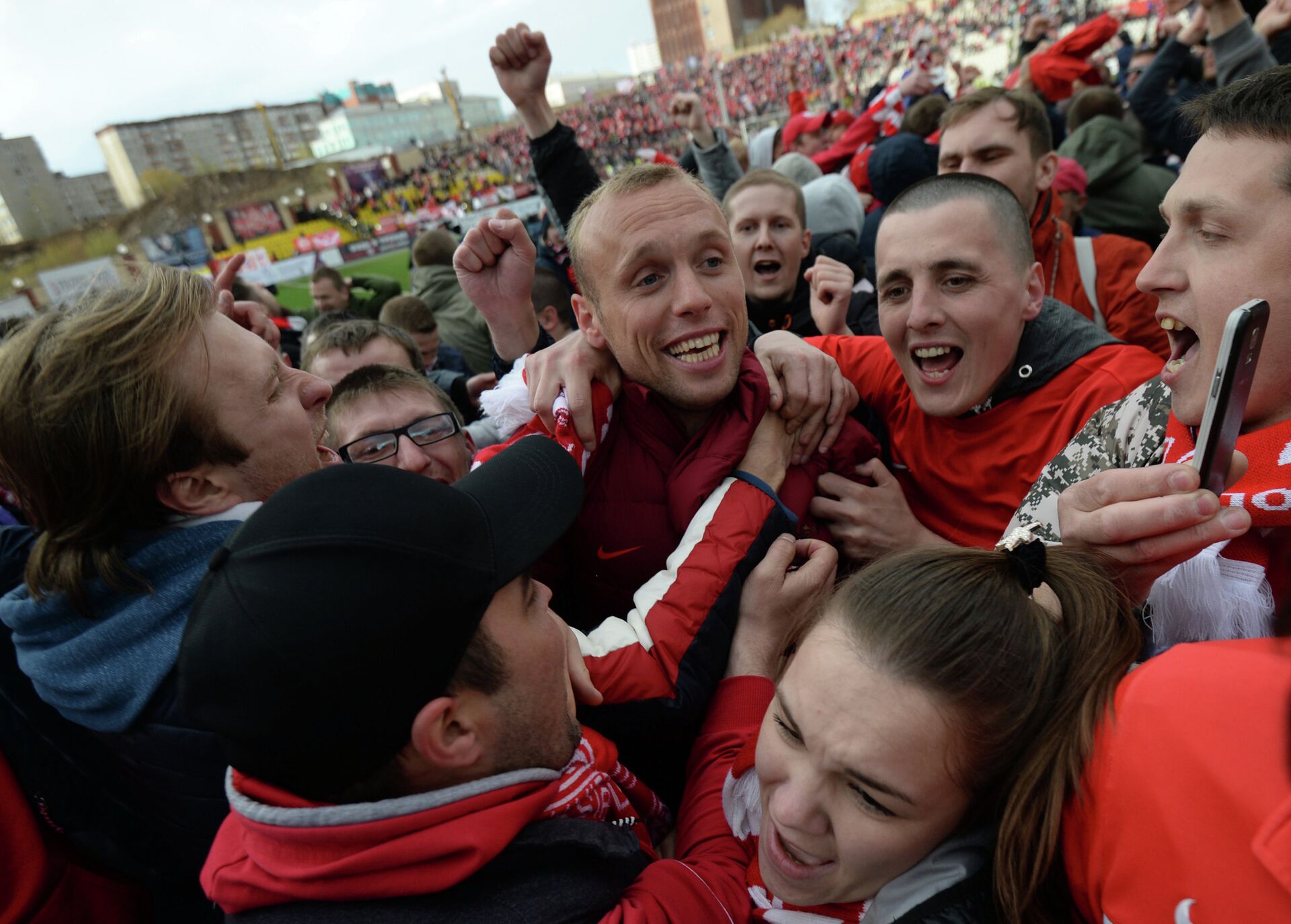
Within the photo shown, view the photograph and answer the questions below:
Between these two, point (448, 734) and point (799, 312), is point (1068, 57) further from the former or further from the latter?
point (448, 734)

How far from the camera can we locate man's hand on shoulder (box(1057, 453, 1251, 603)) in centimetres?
108

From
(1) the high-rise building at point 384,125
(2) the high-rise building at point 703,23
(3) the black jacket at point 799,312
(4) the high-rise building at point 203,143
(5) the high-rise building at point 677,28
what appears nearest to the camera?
(3) the black jacket at point 799,312

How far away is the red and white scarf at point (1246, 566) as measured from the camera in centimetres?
115

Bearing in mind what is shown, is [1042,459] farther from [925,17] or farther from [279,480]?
[925,17]

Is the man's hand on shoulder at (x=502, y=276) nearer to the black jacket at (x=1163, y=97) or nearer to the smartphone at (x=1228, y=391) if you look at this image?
the smartphone at (x=1228, y=391)

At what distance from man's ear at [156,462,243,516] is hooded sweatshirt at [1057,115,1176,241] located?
5425 millimetres

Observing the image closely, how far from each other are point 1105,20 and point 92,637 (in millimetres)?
6972

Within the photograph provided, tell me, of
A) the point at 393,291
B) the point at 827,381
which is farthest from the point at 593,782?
the point at 393,291

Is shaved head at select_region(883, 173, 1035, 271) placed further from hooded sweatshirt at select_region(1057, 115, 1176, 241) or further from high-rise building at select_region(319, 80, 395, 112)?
high-rise building at select_region(319, 80, 395, 112)

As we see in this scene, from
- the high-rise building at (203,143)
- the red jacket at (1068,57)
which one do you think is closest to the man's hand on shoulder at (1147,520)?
the red jacket at (1068,57)

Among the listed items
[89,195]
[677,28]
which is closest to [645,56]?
[677,28]

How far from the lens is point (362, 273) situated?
27.1m

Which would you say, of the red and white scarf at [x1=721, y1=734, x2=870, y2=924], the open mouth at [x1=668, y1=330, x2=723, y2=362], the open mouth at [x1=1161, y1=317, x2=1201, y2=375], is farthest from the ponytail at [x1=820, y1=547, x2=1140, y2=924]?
the open mouth at [x1=668, y1=330, x2=723, y2=362]

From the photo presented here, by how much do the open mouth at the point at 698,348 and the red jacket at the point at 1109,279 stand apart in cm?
191
